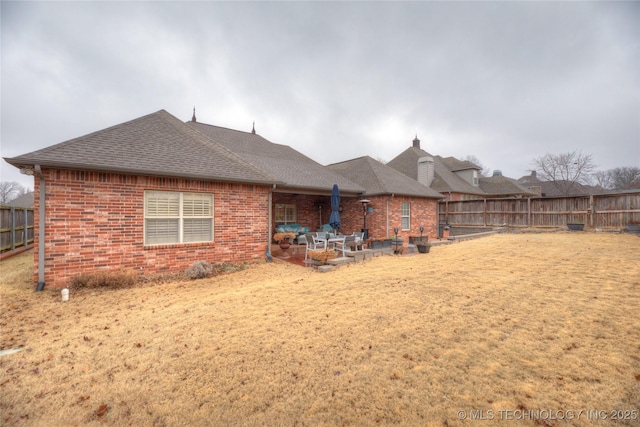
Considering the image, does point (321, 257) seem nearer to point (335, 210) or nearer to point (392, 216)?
point (335, 210)

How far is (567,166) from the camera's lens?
111ft

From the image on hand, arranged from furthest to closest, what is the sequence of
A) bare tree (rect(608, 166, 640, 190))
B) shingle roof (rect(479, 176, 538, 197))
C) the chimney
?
1. bare tree (rect(608, 166, 640, 190))
2. shingle roof (rect(479, 176, 538, 197))
3. the chimney

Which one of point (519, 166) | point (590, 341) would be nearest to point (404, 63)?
point (590, 341)

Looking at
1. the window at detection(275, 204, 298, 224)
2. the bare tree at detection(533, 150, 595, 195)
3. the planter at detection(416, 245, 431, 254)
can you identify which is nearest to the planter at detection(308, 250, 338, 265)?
the planter at detection(416, 245, 431, 254)

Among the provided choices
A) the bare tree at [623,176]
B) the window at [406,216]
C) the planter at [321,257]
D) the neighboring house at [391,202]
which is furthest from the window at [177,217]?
the bare tree at [623,176]

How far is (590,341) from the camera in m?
3.39

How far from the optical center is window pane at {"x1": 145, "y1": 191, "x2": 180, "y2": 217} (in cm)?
755

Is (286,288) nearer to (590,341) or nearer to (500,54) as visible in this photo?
(590,341)

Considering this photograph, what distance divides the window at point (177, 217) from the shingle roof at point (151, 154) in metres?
0.76

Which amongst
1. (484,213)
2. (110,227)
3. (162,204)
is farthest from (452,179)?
(110,227)

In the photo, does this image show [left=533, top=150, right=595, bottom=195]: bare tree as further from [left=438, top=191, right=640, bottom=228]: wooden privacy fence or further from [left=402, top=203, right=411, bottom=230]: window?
[left=402, top=203, right=411, bottom=230]: window

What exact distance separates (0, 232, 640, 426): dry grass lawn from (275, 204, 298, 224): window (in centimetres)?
874

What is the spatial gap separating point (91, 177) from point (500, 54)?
19.0 m

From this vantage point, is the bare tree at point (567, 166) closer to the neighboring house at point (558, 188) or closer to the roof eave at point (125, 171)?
the neighboring house at point (558, 188)
